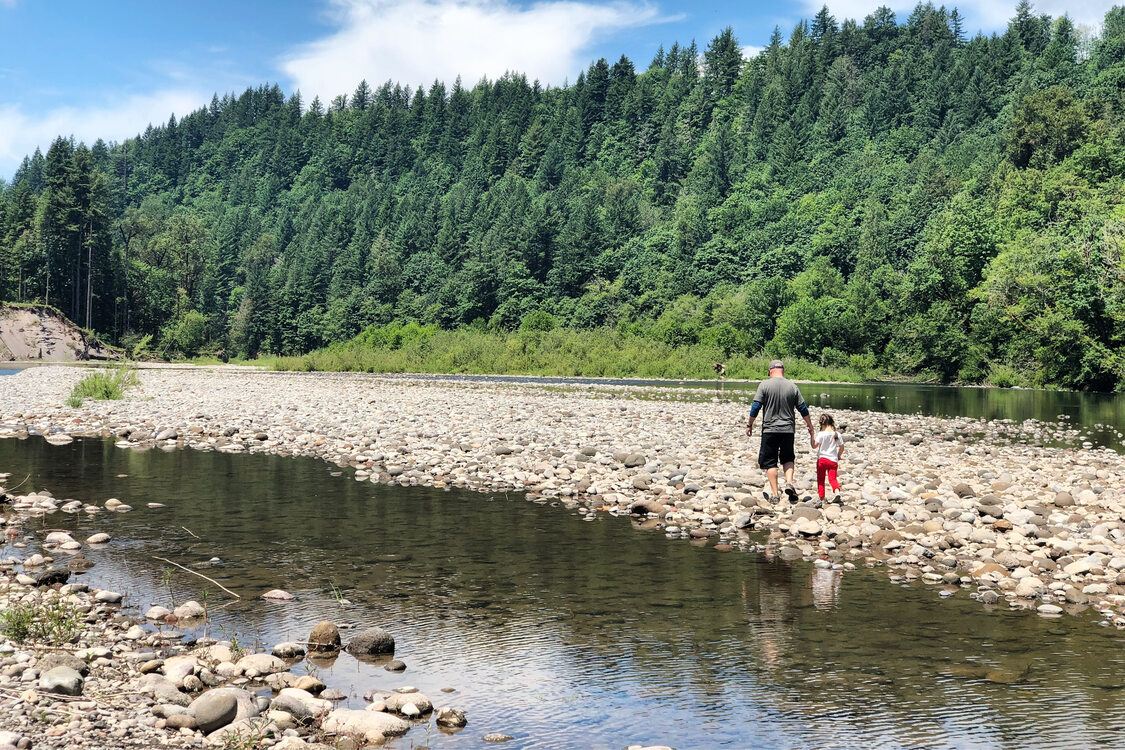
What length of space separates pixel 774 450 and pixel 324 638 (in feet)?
29.9

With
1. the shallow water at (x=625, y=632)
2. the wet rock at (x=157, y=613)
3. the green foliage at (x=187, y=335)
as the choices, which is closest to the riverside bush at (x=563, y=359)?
the green foliage at (x=187, y=335)

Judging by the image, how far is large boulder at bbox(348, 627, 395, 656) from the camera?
8109mm

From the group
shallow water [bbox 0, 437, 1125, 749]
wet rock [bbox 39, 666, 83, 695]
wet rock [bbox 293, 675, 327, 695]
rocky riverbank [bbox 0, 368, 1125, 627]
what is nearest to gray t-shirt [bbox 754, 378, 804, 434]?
rocky riverbank [bbox 0, 368, 1125, 627]

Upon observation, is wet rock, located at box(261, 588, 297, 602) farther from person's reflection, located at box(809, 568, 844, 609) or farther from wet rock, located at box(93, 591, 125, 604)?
person's reflection, located at box(809, 568, 844, 609)

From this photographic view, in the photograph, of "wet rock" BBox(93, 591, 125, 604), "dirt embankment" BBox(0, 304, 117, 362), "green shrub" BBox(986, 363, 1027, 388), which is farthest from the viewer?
"dirt embankment" BBox(0, 304, 117, 362)

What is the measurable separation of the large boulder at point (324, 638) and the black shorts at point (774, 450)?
874 centimetres

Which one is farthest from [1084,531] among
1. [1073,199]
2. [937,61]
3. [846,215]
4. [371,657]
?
[937,61]

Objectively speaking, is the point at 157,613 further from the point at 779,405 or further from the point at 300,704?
the point at 779,405

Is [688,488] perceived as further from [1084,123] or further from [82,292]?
[82,292]

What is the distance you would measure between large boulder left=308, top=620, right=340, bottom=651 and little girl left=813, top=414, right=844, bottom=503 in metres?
9.22

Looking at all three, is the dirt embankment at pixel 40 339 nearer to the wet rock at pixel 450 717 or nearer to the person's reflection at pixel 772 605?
the person's reflection at pixel 772 605

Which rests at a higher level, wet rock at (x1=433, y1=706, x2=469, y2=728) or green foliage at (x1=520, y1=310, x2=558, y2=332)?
green foliage at (x1=520, y1=310, x2=558, y2=332)

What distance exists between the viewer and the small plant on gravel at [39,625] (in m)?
7.79

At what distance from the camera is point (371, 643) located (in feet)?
26.7
